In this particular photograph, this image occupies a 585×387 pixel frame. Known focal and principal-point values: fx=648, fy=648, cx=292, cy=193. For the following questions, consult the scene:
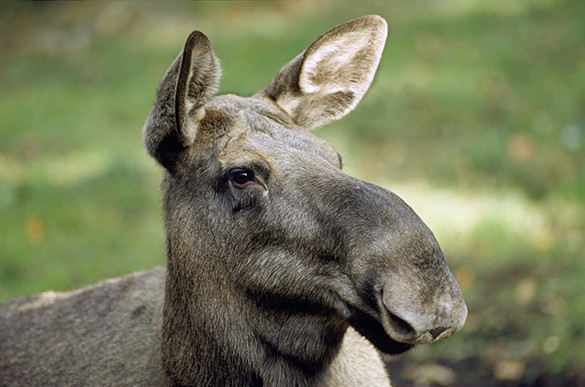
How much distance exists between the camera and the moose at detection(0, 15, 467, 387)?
7.66 ft

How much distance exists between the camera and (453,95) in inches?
344

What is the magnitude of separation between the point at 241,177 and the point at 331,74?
106 centimetres

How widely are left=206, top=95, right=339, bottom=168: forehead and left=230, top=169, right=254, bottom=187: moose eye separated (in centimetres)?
3

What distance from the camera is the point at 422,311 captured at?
2.23 metres

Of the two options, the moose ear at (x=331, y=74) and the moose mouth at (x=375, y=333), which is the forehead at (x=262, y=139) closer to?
the moose ear at (x=331, y=74)

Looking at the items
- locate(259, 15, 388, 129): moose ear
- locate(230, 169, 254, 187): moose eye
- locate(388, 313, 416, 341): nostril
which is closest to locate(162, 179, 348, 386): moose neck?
locate(230, 169, 254, 187): moose eye

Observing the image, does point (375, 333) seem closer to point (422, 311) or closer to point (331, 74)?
point (422, 311)

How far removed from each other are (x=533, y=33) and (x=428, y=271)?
8742mm

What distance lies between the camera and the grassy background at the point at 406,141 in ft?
17.3

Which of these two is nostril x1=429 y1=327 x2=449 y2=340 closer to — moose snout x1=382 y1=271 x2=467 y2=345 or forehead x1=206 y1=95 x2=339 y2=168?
moose snout x1=382 y1=271 x2=467 y2=345

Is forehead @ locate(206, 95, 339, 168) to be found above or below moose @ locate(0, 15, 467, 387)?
above

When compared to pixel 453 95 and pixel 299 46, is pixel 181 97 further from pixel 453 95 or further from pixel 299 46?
pixel 299 46

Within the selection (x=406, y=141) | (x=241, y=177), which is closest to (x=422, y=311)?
(x=241, y=177)

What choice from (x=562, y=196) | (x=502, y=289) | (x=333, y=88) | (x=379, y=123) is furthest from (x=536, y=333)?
(x=379, y=123)
